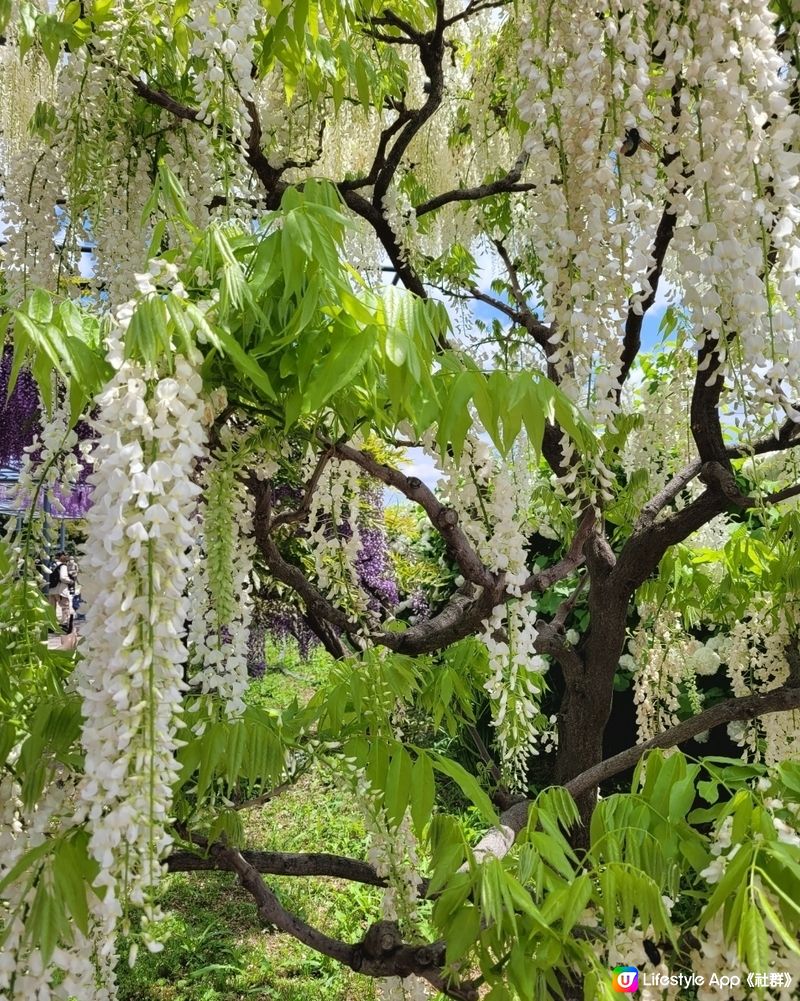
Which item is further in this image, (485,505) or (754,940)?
(485,505)

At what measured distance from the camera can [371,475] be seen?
6.17ft

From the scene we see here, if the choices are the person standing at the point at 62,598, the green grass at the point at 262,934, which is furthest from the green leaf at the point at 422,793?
the person standing at the point at 62,598

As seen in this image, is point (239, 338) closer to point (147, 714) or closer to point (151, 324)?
point (151, 324)

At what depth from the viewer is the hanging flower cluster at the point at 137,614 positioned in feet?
3.40

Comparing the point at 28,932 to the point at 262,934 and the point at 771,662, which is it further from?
the point at 262,934

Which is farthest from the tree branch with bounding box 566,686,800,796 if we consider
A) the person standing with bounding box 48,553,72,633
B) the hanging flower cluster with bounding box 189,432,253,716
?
the person standing with bounding box 48,553,72,633

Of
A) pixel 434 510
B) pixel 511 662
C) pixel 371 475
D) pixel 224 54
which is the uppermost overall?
pixel 224 54

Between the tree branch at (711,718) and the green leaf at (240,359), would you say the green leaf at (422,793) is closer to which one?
the green leaf at (240,359)

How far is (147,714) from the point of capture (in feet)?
3.49

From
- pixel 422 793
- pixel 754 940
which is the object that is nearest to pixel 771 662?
pixel 422 793

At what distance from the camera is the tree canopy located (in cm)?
111

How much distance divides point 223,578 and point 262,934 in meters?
3.26

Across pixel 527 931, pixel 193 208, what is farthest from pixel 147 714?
pixel 193 208

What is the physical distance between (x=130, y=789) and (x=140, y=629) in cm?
21
